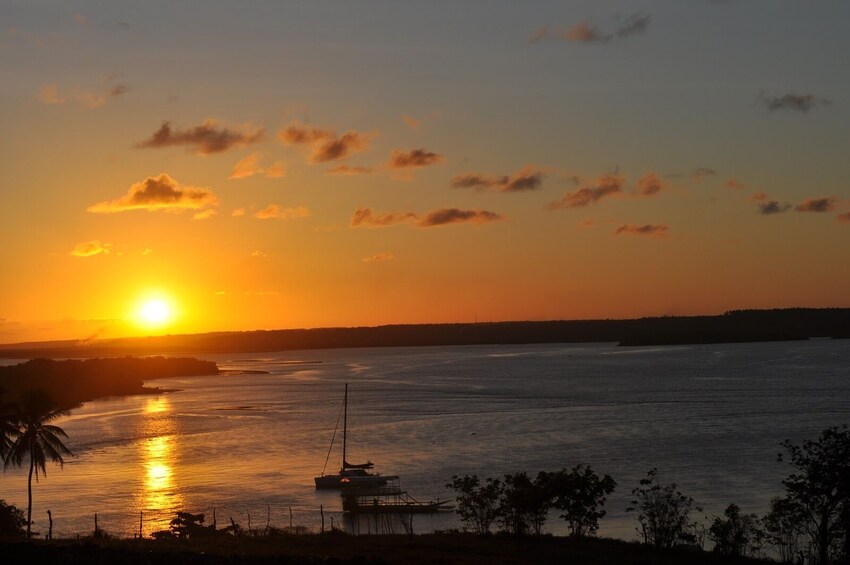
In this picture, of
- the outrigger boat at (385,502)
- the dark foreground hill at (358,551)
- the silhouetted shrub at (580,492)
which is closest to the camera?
the dark foreground hill at (358,551)

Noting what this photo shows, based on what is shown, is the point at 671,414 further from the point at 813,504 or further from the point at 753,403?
the point at 813,504

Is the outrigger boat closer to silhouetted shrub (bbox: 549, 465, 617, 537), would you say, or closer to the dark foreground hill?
silhouetted shrub (bbox: 549, 465, 617, 537)

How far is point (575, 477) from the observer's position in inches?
1967

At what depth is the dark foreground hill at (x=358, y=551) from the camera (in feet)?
117

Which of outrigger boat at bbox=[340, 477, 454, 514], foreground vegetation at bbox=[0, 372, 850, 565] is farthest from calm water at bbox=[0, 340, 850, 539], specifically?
foreground vegetation at bbox=[0, 372, 850, 565]

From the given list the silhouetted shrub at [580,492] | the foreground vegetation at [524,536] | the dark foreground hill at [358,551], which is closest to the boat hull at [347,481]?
the foreground vegetation at [524,536]

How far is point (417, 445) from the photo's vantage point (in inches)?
4218

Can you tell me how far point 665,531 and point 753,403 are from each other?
338 feet

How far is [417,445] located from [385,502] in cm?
3135

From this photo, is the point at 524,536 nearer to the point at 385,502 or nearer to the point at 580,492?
the point at 580,492

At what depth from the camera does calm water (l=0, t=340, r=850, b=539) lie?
72.9m

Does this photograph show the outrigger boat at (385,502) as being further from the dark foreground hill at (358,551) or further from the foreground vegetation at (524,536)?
the dark foreground hill at (358,551)

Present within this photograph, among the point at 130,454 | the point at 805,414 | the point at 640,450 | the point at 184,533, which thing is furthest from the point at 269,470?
the point at 805,414

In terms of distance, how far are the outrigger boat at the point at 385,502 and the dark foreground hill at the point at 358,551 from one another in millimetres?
23074
